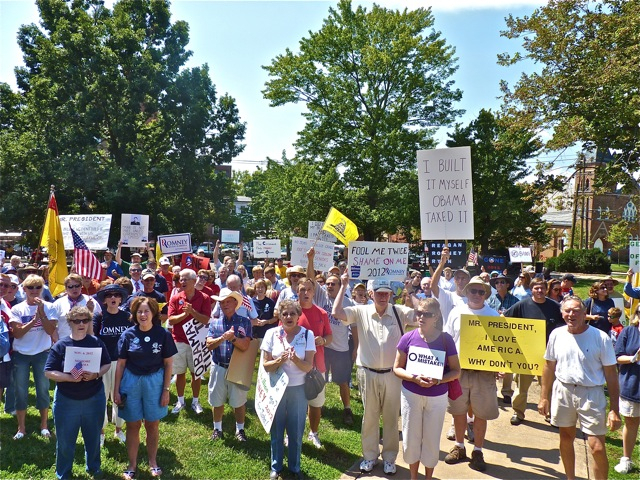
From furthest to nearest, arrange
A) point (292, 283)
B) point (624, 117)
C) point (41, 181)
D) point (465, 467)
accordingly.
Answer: point (41, 181) < point (624, 117) < point (292, 283) < point (465, 467)

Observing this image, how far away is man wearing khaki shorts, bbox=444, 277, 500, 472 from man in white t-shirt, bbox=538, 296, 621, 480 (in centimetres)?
82

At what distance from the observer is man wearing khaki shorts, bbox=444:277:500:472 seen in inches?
227

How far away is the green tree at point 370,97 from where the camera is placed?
30.9 metres

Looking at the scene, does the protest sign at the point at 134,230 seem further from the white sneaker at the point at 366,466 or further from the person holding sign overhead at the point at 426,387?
the person holding sign overhead at the point at 426,387

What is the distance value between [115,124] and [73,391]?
82.3 ft

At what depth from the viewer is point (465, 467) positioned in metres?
5.71

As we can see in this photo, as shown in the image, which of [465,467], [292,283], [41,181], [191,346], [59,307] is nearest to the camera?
[465,467]

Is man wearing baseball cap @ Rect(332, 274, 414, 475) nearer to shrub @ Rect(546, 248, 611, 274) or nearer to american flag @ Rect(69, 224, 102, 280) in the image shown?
american flag @ Rect(69, 224, 102, 280)

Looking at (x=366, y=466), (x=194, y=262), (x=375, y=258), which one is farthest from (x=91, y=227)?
(x=366, y=466)

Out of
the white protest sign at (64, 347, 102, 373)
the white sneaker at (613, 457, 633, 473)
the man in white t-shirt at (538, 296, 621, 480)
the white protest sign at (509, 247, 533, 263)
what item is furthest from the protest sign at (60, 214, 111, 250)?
the white protest sign at (509, 247, 533, 263)

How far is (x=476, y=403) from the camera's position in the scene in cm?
581

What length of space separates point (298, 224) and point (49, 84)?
621 inches

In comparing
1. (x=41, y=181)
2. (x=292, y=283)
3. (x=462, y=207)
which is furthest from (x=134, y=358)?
(x=41, y=181)

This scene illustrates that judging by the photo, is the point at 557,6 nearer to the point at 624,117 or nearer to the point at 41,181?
the point at 624,117
